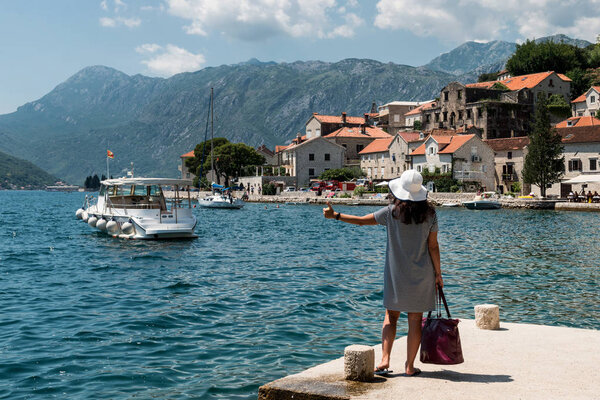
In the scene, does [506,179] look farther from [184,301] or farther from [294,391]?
[294,391]

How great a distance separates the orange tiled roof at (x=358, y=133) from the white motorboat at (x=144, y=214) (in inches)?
3037

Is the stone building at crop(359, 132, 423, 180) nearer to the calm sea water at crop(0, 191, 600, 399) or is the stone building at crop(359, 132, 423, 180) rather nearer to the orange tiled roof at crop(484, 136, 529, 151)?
the orange tiled roof at crop(484, 136, 529, 151)

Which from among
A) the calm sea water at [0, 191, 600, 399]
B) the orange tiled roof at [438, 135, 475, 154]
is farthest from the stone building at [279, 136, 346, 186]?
the calm sea water at [0, 191, 600, 399]

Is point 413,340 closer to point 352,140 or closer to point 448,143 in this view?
point 448,143

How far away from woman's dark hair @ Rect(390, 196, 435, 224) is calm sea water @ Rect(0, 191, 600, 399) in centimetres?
346

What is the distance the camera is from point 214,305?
578 inches

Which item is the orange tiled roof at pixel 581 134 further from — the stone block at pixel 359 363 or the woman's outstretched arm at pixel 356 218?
the stone block at pixel 359 363

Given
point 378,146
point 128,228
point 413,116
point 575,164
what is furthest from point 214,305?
point 413,116

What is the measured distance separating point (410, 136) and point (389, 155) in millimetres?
4865

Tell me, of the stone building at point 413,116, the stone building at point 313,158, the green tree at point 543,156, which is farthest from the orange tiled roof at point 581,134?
the stone building at point 313,158

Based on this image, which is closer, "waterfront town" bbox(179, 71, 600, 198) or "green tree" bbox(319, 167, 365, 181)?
"waterfront town" bbox(179, 71, 600, 198)

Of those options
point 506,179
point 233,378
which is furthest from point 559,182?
point 233,378

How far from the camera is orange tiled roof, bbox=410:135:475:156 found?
81569mm

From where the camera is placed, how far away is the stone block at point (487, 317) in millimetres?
9375
